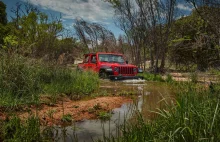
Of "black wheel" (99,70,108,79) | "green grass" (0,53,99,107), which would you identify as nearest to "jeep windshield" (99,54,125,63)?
"black wheel" (99,70,108,79)

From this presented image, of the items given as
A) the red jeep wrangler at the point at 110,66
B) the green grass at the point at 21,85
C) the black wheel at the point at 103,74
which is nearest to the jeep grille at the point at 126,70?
the red jeep wrangler at the point at 110,66

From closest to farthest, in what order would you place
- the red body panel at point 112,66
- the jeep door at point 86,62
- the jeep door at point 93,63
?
the red body panel at point 112,66
the jeep door at point 93,63
the jeep door at point 86,62

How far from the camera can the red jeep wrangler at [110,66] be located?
42.9 ft

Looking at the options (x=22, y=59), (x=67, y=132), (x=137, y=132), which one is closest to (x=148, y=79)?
(x=22, y=59)

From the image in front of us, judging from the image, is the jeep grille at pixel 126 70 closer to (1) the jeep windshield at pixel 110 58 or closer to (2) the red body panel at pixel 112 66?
(2) the red body panel at pixel 112 66

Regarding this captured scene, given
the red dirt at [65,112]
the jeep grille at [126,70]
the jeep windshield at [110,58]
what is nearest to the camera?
the red dirt at [65,112]

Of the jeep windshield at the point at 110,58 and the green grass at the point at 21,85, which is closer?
the green grass at the point at 21,85

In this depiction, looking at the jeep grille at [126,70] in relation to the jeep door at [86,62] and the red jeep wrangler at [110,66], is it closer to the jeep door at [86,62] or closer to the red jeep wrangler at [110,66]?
the red jeep wrangler at [110,66]

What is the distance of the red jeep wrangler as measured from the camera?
1309cm

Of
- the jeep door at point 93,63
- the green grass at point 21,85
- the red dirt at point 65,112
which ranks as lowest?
the red dirt at point 65,112

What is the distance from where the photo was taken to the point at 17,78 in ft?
21.1

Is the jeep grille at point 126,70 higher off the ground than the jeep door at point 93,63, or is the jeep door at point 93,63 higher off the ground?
the jeep door at point 93,63

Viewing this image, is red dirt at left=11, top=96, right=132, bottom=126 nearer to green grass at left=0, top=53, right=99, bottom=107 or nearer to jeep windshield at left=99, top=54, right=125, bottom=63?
green grass at left=0, top=53, right=99, bottom=107

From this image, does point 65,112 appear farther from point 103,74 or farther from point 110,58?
point 110,58
